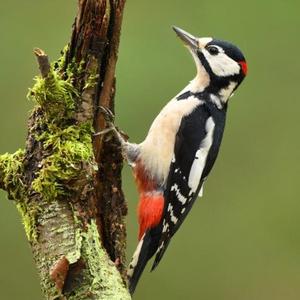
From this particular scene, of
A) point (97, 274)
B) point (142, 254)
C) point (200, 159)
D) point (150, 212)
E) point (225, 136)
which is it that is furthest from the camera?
point (225, 136)

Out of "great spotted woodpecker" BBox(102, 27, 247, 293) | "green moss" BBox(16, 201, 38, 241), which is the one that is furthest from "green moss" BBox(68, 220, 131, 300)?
"great spotted woodpecker" BBox(102, 27, 247, 293)

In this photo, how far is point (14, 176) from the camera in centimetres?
390

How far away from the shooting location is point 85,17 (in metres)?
3.93

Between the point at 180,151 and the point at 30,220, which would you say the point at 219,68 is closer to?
the point at 180,151

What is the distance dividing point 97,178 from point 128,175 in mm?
1959

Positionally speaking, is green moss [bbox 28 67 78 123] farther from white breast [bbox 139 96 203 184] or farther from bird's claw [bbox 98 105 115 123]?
white breast [bbox 139 96 203 184]

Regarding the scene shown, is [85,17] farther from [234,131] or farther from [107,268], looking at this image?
[234,131]

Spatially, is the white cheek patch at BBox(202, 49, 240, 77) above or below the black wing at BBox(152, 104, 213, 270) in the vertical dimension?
above

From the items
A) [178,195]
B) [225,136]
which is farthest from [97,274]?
[225,136]

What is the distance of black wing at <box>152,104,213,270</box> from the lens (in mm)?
4625

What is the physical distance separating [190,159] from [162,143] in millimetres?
151

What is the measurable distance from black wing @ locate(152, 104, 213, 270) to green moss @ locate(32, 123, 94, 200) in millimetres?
762

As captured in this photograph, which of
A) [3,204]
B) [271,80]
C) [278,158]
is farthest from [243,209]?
[3,204]

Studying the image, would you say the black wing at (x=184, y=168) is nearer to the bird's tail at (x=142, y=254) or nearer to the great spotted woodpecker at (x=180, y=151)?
the great spotted woodpecker at (x=180, y=151)
